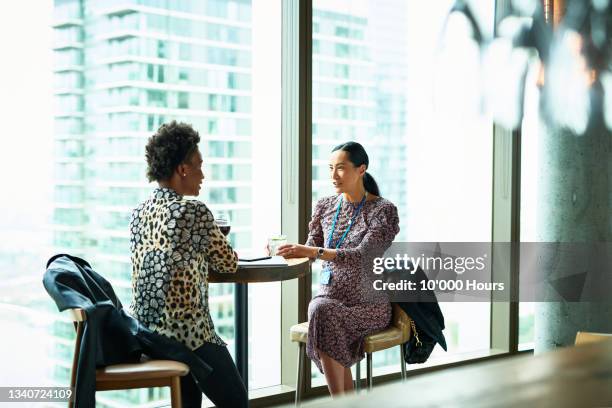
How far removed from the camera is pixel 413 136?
15.9 feet

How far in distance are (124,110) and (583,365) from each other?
3424mm

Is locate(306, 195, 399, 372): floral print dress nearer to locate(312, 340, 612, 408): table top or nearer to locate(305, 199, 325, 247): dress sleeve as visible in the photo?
locate(305, 199, 325, 247): dress sleeve

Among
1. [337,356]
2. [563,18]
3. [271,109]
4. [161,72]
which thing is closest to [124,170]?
[161,72]

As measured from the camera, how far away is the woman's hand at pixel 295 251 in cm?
309

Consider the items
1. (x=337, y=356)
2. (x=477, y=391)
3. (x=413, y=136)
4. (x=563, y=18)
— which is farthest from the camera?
(x=413, y=136)

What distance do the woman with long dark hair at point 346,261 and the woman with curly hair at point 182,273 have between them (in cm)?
60

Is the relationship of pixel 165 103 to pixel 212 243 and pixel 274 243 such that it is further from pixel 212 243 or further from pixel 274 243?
pixel 212 243

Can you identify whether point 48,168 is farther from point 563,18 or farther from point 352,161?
point 563,18

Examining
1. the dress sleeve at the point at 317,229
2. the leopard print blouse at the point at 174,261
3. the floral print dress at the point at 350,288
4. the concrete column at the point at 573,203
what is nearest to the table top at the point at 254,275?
the leopard print blouse at the point at 174,261

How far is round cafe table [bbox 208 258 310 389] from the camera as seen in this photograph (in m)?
2.65

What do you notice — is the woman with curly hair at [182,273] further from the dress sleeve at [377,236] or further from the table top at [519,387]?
the table top at [519,387]

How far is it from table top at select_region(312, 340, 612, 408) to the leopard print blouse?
7.59 feet

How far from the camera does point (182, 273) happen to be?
8.19ft

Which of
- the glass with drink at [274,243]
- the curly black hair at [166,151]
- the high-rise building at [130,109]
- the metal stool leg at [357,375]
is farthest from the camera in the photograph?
the metal stool leg at [357,375]
